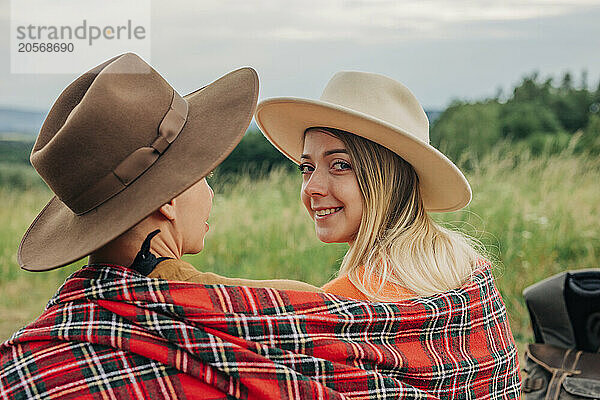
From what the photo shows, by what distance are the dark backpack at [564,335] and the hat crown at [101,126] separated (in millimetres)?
1887

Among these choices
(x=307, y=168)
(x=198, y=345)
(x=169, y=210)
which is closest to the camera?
(x=198, y=345)

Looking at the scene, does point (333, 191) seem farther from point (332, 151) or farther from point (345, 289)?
point (345, 289)

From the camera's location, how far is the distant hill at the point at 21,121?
467 centimetres

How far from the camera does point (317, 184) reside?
214cm

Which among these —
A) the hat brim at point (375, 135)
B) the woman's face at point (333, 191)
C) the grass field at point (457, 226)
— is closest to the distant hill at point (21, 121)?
the grass field at point (457, 226)

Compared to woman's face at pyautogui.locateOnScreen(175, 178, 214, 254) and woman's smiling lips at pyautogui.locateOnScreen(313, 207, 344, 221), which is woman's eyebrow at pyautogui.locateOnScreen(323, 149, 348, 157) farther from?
woman's face at pyautogui.locateOnScreen(175, 178, 214, 254)

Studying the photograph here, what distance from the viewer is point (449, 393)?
1685mm

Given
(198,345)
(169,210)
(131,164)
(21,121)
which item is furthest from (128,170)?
(21,121)

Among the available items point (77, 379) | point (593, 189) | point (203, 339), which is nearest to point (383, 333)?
point (203, 339)

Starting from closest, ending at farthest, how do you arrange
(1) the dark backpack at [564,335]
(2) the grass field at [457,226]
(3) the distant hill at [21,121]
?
(1) the dark backpack at [564,335], (3) the distant hill at [21,121], (2) the grass field at [457,226]

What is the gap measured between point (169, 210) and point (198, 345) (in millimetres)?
307

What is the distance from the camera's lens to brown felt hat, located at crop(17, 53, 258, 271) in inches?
Answer: 54.7

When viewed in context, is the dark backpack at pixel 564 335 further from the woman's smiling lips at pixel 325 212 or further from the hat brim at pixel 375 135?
the woman's smiling lips at pixel 325 212

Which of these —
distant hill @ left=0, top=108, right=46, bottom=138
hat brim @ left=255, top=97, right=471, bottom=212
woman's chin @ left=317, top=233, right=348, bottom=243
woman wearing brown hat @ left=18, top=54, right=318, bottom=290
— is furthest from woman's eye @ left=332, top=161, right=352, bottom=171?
distant hill @ left=0, top=108, right=46, bottom=138
